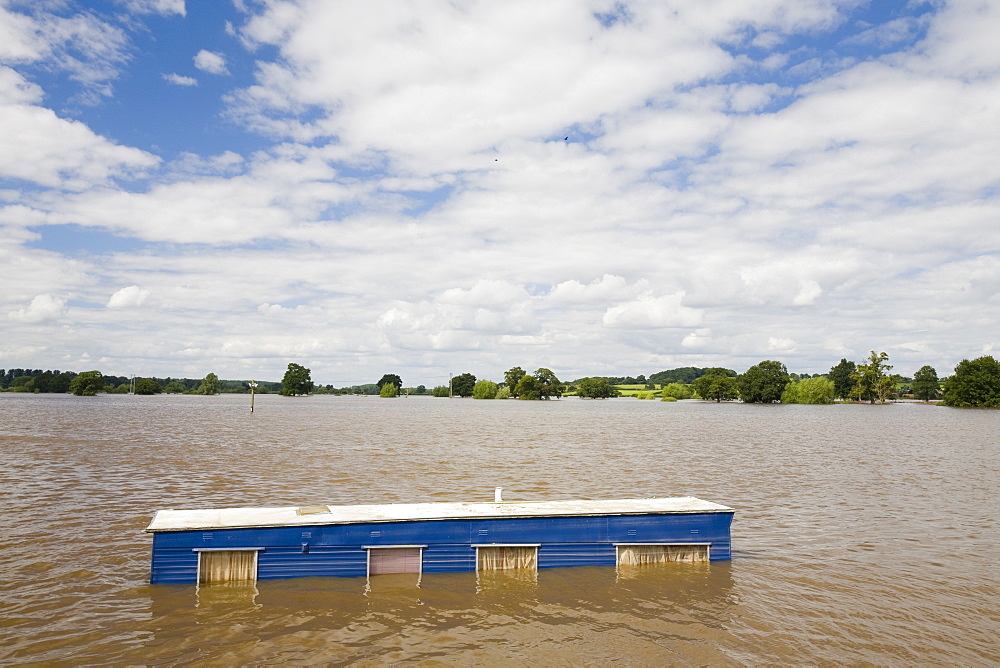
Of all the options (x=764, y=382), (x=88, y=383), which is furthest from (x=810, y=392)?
(x=88, y=383)

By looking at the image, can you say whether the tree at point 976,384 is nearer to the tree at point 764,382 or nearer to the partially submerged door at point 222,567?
the tree at point 764,382

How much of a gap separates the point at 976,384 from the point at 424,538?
168 m

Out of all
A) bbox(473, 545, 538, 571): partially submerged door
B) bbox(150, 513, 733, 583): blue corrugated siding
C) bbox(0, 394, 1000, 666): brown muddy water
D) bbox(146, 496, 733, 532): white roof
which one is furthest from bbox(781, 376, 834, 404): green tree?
bbox(473, 545, 538, 571): partially submerged door

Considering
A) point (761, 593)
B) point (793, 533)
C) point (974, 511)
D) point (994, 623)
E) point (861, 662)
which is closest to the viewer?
point (861, 662)

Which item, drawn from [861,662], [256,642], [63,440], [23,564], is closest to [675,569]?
[861,662]

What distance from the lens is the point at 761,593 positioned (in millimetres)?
13109

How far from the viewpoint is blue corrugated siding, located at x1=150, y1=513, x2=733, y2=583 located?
504 inches

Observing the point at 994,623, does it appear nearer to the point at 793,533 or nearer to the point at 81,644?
the point at 793,533

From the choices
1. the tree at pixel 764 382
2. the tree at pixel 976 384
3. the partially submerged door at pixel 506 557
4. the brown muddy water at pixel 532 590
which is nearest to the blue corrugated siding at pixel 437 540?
the partially submerged door at pixel 506 557

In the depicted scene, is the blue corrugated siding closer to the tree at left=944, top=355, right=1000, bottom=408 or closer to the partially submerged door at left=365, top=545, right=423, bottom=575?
the partially submerged door at left=365, top=545, right=423, bottom=575

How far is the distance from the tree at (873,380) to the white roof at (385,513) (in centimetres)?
18951

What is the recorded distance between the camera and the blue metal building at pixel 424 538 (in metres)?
12.8

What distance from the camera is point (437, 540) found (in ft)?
44.4

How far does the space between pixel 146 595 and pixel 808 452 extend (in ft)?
136
